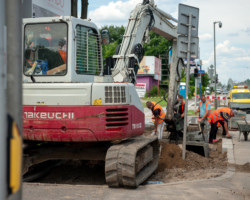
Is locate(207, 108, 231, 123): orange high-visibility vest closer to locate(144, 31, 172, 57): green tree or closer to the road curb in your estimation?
the road curb

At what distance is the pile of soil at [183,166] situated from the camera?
770 centimetres

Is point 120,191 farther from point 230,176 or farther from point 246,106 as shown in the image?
point 246,106

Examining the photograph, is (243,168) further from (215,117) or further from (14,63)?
(14,63)

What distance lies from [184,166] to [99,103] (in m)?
3.37

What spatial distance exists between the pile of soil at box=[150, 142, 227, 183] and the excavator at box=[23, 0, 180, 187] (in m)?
0.60

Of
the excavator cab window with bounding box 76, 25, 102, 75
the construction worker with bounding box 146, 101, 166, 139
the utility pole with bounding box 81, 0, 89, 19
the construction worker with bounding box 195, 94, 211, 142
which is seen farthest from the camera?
the utility pole with bounding box 81, 0, 89, 19

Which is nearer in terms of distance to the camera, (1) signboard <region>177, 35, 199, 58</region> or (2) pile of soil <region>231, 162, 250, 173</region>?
(2) pile of soil <region>231, 162, 250, 173</region>

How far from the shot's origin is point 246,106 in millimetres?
28469

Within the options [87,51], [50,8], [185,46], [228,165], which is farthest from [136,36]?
[228,165]

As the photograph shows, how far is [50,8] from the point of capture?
453 inches

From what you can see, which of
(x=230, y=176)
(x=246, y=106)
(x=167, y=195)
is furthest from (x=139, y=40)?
(x=246, y=106)

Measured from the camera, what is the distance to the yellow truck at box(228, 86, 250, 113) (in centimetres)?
2845

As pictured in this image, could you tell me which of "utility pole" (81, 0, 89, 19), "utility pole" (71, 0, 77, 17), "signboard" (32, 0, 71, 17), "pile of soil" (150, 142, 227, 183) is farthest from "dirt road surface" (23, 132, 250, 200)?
"utility pole" (81, 0, 89, 19)

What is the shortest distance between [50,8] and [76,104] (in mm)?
6070
